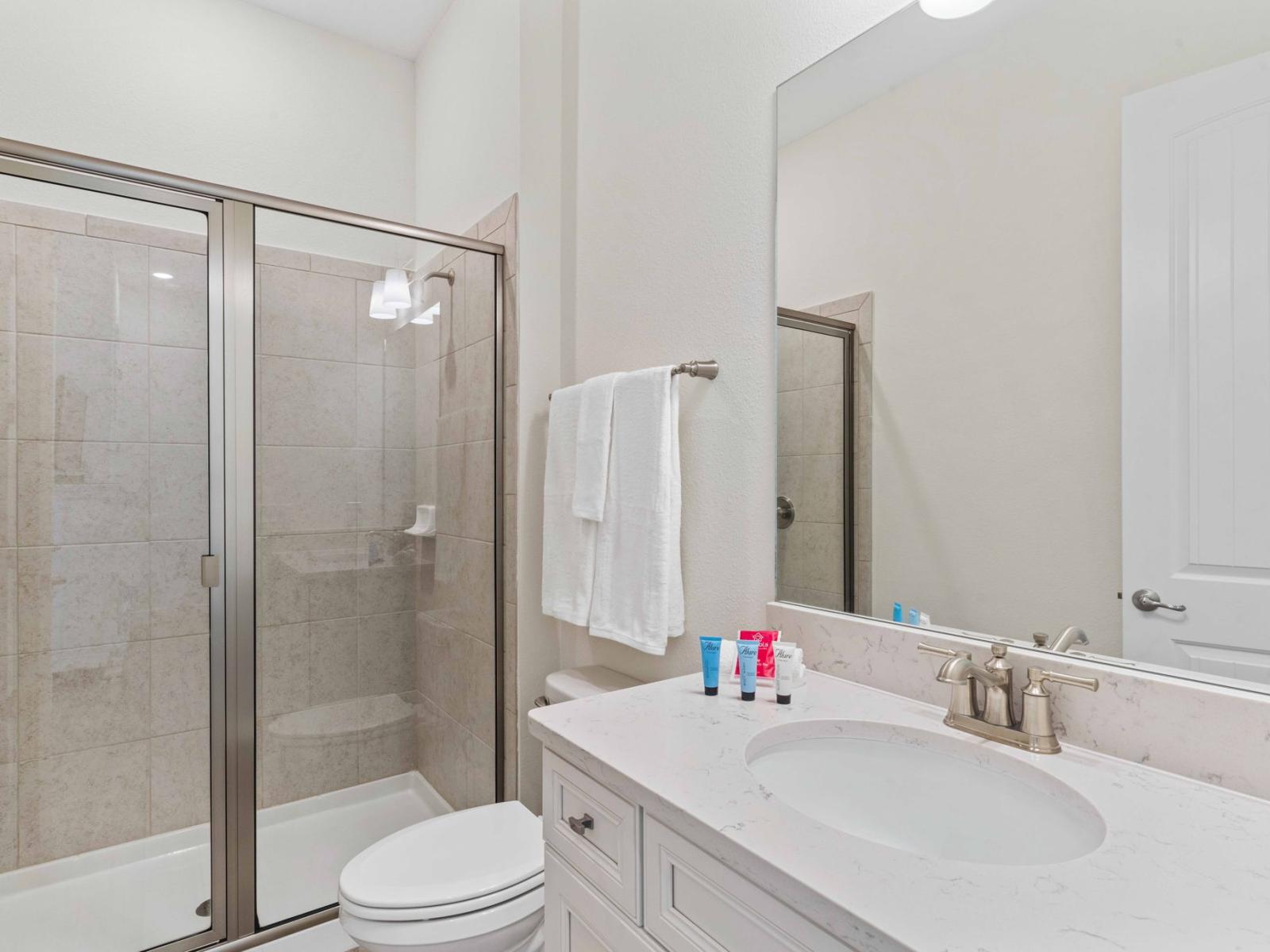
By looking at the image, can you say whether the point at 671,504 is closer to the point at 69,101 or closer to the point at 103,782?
the point at 103,782

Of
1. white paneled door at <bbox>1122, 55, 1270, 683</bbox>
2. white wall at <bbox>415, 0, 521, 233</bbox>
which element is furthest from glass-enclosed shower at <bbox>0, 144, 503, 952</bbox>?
white paneled door at <bbox>1122, 55, 1270, 683</bbox>

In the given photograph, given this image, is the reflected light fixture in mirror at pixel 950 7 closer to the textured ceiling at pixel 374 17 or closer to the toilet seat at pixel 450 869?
the toilet seat at pixel 450 869

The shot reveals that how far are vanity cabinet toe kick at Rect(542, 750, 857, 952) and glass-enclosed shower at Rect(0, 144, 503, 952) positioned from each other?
1.12m

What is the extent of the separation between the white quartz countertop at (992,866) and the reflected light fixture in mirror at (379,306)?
139 centimetres

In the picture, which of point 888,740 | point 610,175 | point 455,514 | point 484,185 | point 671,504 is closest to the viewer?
point 888,740

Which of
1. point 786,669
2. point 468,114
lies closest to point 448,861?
point 786,669

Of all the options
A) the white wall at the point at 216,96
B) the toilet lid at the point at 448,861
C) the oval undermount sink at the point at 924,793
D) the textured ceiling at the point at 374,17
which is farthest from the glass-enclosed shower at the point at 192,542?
the oval undermount sink at the point at 924,793

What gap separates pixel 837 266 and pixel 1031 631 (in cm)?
66

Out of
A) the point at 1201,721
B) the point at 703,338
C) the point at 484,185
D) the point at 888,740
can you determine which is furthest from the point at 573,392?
the point at 1201,721

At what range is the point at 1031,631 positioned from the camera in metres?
0.96

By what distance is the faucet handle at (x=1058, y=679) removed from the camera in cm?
84

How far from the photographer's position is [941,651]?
3.18 ft

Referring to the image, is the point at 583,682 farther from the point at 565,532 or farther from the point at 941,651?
the point at 941,651

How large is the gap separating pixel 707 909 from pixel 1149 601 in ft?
2.11
